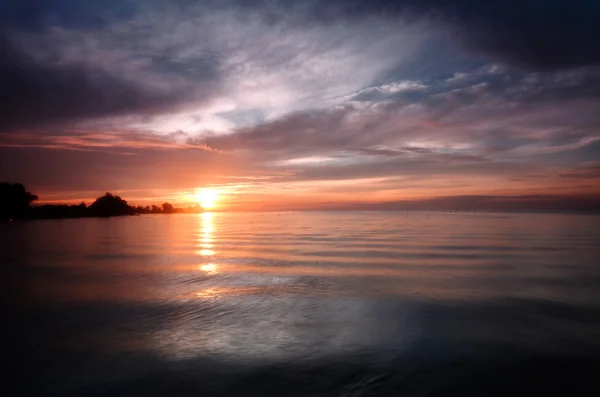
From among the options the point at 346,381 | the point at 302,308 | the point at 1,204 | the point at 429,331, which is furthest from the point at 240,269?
the point at 1,204

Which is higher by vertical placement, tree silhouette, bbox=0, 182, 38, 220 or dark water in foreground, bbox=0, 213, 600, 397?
tree silhouette, bbox=0, 182, 38, 220

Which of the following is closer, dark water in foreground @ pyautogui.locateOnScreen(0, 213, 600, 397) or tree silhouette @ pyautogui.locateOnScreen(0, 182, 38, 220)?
dark water in foreground @ pyautogui.locateOnScreen(0, 213, 600, 397)

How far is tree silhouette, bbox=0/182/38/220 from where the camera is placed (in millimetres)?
116306

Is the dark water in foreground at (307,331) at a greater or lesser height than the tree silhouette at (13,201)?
lesser

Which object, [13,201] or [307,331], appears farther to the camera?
[13,201]

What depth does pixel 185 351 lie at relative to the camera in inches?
388

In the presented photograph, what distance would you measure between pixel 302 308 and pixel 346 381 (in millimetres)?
6069

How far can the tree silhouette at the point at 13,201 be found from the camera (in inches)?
4579

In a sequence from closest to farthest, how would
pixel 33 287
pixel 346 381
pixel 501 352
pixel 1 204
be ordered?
1. pixel 346 381
2. pixel 501 352
3. pixel 33 287
4. pixel 1 204

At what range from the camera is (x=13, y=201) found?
119500mm

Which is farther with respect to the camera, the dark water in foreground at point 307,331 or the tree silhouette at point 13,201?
the tree silhouette at point 13,201

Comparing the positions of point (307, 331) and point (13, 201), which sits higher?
point (13, 201)

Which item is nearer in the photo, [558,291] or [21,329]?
[21,329]

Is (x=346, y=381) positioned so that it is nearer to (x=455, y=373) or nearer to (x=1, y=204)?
(x=455, y=373)
